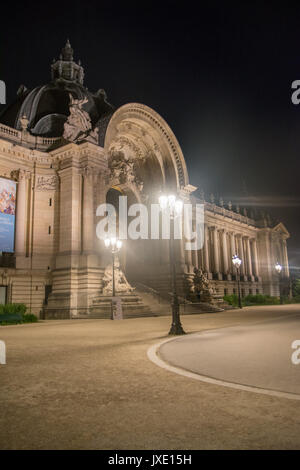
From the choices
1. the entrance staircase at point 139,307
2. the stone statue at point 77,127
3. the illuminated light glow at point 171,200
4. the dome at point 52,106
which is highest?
the dome at point 52,106

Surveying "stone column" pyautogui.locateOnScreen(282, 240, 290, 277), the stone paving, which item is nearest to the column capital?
the stone paving

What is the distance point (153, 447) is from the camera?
368cm

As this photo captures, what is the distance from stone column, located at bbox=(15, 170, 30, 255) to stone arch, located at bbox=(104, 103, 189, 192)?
38.3ft

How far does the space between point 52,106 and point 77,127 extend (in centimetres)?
849

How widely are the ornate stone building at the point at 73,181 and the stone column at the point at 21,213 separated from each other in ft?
0.28

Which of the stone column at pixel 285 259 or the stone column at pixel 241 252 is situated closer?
the stone column at pixel 241 252

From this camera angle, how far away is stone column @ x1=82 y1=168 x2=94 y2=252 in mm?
32406

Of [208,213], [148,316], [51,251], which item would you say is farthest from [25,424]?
[208,213]

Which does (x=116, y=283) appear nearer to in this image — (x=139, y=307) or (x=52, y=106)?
(x=139, y=307)

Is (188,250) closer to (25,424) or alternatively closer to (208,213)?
(208,213)

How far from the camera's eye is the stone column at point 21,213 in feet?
105

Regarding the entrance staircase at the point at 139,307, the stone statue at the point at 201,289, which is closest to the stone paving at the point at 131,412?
the entrance staircase at the point at 139,307

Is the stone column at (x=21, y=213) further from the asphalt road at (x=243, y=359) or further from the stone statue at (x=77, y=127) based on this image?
the asphalt road at (x=243, y=359)

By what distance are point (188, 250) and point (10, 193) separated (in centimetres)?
2231
